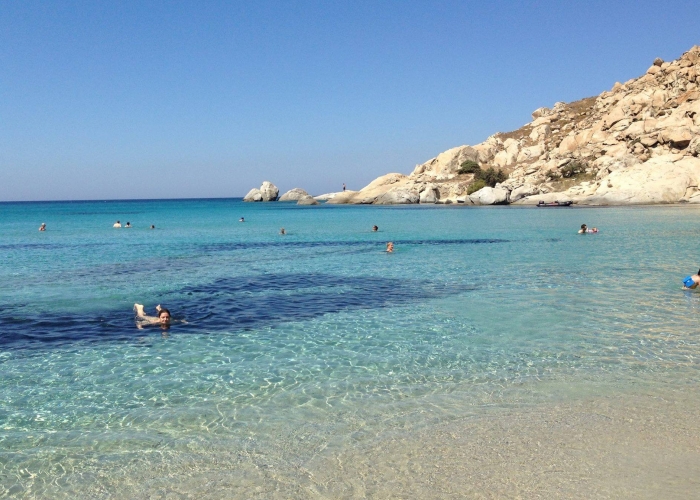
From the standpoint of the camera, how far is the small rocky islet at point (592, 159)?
76812mm

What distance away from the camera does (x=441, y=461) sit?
22.2ft

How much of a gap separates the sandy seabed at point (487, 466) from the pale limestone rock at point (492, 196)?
87.5m

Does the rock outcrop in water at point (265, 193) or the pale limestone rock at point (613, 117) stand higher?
the pale limestone rock at point (613, 117)

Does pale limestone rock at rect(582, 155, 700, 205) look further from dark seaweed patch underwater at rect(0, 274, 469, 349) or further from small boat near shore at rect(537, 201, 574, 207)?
dark seaweed patch underwater at rect(0, 274, 469, 349)

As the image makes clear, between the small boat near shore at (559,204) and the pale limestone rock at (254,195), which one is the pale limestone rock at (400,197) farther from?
the pale limestone rock at (254,195)

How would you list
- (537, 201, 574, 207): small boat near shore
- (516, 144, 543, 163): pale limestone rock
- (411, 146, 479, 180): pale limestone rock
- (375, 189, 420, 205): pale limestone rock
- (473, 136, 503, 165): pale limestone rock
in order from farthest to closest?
(473, 136, 503, 165): pale limestone rock < (411, 146, 479, 180): pale limestone rock < (516, 144, 543, 163): pale limestone rock < (375, 189, 420, 205): pale limestone rock < (537, 201, 574, 207): small boat near shore

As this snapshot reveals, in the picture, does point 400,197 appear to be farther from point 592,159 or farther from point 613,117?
point 613,117

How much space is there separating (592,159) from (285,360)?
3903 inches

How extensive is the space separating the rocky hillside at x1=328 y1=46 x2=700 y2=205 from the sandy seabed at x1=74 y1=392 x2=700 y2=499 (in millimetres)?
76885

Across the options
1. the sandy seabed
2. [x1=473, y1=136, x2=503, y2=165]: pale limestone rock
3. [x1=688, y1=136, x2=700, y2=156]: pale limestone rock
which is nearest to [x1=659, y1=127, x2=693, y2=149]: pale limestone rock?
[x1=688, y1=136, x2=700, y2=156]: pale limestone rock

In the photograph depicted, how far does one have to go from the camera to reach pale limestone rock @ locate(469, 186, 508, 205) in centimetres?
9250

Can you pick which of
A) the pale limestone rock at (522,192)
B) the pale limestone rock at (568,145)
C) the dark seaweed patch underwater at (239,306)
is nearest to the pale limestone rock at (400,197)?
the pale limestone rock at (522,192)

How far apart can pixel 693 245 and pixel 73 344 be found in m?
30.6

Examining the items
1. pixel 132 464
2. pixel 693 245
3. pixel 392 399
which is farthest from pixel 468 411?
pixel 693 245
